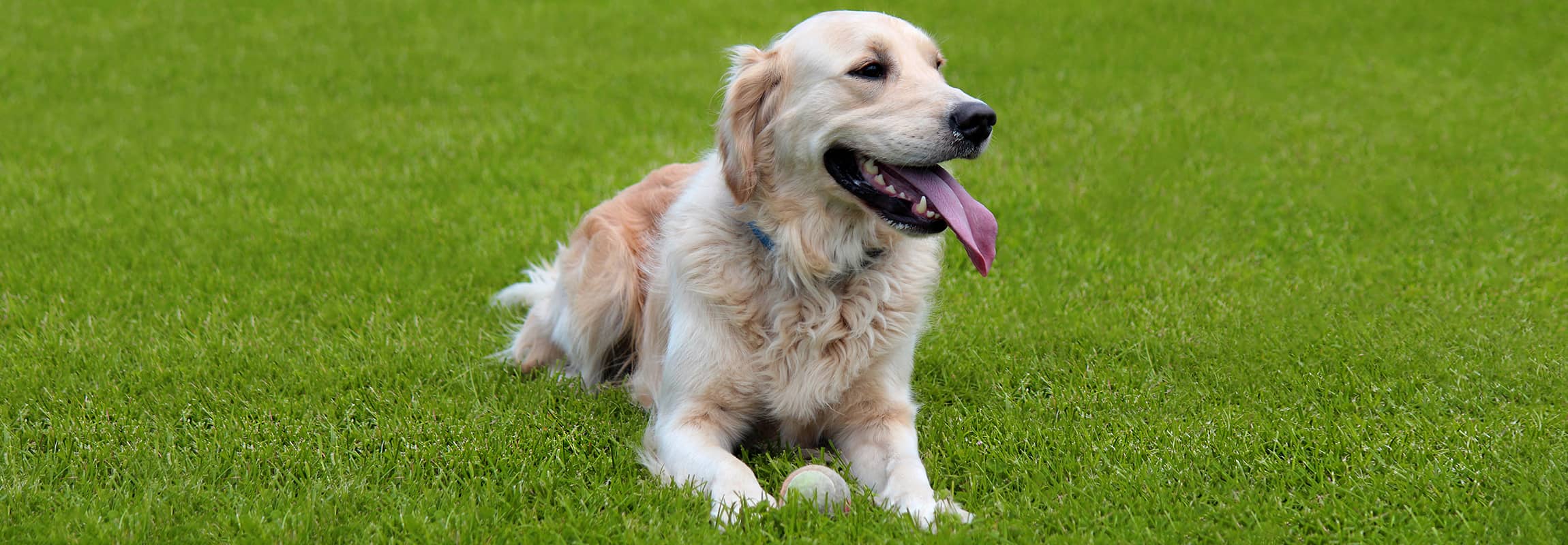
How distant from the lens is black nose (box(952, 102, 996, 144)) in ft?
11.3

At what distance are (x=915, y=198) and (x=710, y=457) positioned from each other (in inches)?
37.9

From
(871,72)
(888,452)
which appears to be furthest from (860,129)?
(888,452)

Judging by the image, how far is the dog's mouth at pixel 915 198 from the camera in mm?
3557

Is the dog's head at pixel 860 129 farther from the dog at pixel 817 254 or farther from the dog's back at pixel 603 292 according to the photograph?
the dog's back at pixel 603 292

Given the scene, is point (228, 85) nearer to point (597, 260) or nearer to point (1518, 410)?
point (597, 260)

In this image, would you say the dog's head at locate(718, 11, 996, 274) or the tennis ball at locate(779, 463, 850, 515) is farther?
the dog's head at locate(718, 11, 996, 274)

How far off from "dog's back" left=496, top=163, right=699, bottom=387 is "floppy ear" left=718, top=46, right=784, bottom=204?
771 mm

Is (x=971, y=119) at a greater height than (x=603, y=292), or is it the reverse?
(x=971, y=119)

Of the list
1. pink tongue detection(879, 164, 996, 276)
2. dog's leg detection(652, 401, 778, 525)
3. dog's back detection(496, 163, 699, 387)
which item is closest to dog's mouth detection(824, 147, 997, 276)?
pink tongue detection(879, 164, 996, 276)

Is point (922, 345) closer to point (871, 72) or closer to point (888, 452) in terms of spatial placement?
point (888, 452)

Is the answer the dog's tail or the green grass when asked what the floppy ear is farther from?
the dog's tail

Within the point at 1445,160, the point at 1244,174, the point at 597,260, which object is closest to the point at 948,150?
the point at 597,260

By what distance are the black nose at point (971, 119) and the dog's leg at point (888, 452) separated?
882mm

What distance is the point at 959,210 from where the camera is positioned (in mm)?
3590
